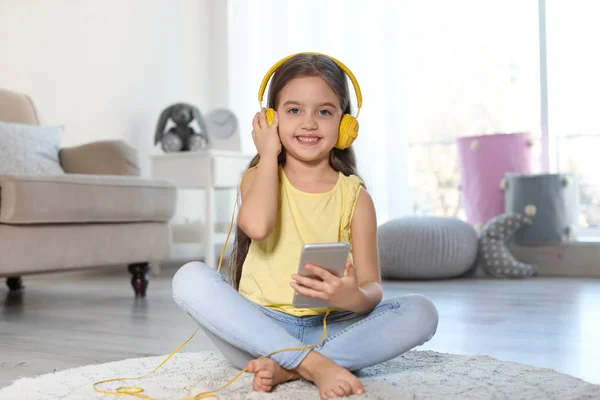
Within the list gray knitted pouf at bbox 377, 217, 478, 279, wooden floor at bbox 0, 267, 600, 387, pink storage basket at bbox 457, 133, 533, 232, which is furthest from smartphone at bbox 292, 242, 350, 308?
pink storage basket at bbox 457, 133, 533, 232

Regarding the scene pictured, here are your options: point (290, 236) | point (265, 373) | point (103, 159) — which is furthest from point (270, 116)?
point (103, 159)

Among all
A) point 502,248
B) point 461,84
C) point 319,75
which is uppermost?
point 461,84

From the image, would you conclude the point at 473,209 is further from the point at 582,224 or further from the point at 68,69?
the point at 68,69

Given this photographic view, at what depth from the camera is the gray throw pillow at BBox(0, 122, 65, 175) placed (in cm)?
242

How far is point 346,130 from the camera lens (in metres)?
1.18

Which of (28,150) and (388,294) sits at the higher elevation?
(28,150)

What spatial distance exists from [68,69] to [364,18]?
1529mm

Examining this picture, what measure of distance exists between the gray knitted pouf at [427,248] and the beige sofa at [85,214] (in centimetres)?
97

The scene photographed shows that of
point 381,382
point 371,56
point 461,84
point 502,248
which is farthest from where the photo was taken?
point 461,84

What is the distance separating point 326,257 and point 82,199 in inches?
54.9

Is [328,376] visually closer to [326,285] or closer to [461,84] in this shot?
[326,285]

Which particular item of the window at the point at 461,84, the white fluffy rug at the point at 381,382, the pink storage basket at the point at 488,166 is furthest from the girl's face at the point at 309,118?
the window at the point at 461,84

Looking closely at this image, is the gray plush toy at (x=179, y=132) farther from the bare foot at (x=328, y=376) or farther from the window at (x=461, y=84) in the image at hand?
the bare foot at (x=328, y=376)

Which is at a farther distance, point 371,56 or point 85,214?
point 371,56
